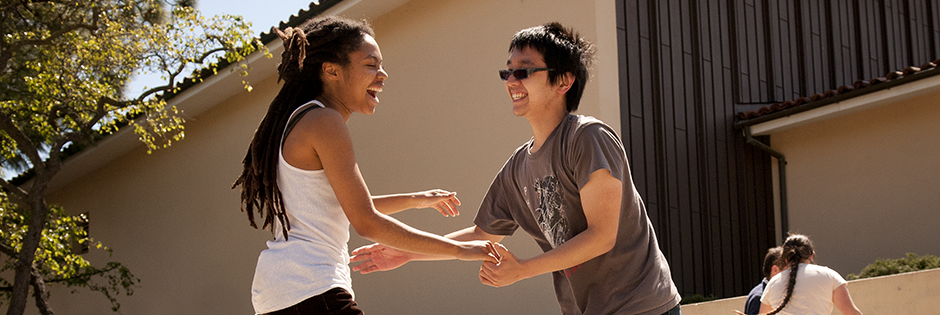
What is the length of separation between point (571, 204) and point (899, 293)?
4.96 meters

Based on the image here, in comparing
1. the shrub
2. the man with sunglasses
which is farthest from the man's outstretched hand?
the shrub

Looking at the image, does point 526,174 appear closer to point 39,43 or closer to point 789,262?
point 789,262

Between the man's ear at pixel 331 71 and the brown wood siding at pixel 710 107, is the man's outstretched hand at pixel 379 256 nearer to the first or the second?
the man's ear at pixel 331 71

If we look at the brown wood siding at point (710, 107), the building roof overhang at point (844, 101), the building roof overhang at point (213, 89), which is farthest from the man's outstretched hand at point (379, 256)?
the building roof overhang at point (213, 89)

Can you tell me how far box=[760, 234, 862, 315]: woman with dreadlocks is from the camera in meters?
5.03

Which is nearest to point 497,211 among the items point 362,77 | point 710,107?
point 362,77

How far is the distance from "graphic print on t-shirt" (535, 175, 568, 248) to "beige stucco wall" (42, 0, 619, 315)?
565 centimetres

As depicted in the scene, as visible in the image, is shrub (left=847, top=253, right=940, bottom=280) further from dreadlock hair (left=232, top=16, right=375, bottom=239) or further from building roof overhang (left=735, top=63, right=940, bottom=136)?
dreadlock hair (left=232, top=16, right=375, bottom=239)

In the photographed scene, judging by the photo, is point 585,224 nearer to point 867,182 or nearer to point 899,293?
point 899,293

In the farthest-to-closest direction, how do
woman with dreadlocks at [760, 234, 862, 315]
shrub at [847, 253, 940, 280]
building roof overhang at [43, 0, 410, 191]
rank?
building roof overhang at [43, 0, 410, 191], shrub at [847, 253, 940, 280], woman with dreadlocks at [760, 234, 862, 315]

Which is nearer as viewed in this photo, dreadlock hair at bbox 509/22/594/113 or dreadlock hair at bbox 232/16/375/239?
dreadlock hair at bbox 232/16/375/239

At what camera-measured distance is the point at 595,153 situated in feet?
8.90

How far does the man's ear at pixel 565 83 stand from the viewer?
10.1 ft

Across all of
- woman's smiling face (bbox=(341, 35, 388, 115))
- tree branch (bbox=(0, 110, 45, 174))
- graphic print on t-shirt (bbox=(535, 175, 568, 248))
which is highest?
tree branch (bbox=(0, 110, 45, 174))
